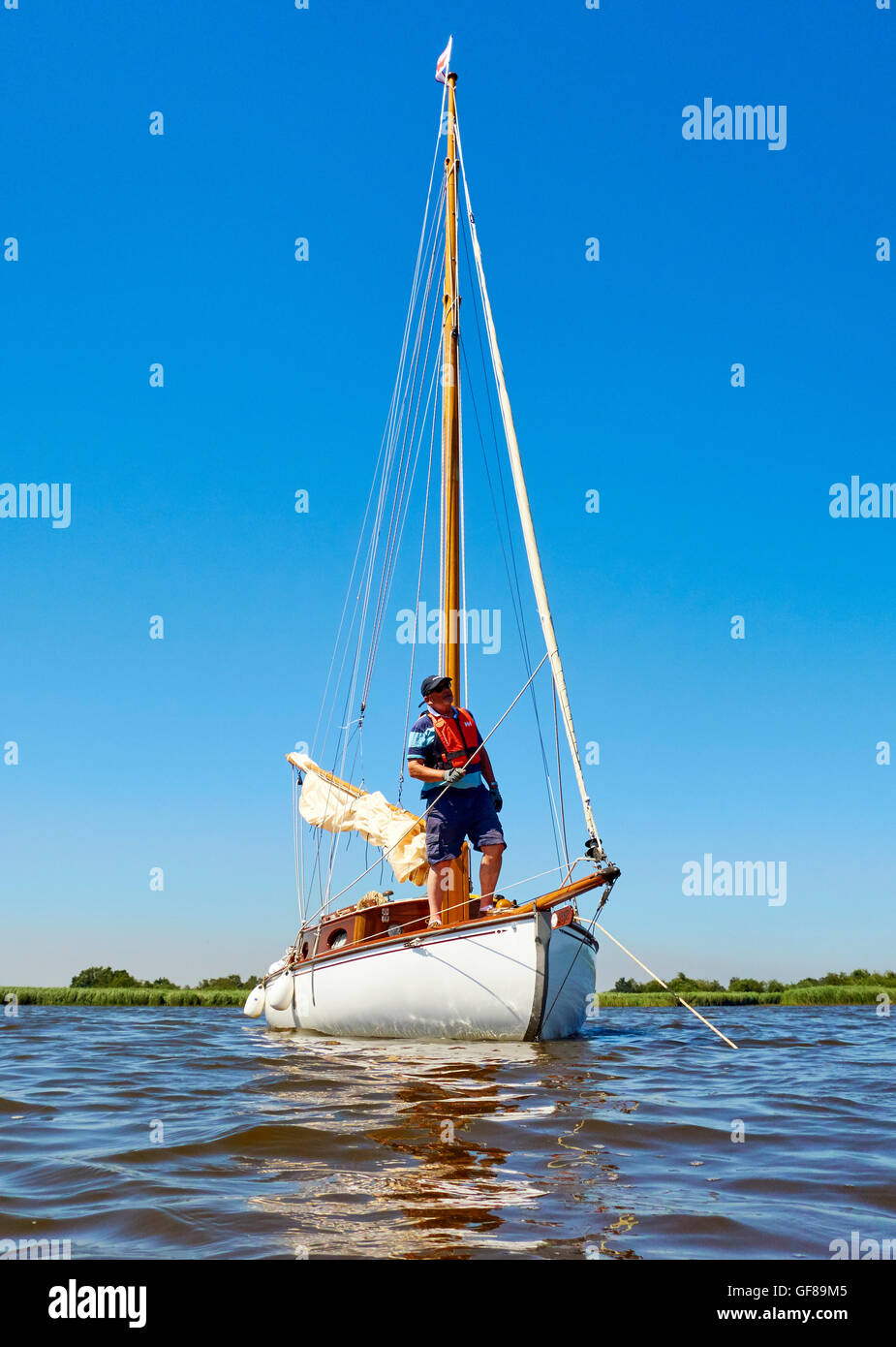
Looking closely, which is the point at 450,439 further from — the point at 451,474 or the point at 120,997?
the point at 120,997

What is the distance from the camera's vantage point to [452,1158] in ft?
16.4

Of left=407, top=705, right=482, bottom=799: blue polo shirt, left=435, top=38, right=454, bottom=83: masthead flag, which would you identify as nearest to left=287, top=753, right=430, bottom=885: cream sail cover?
left=407, top=705, right=482, bottom=799: blue polo shirt

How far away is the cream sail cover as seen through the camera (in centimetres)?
1714

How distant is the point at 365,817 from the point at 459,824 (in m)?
6.22

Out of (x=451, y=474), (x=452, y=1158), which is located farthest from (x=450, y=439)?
(x=452, y=1158)

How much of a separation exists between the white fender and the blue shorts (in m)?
4.86

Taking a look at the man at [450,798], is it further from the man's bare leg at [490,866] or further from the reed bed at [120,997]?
the reed bed at [120,997]

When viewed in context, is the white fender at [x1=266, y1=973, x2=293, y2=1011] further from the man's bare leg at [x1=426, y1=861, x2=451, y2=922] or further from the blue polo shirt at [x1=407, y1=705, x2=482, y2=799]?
the blue polo shirt at [x1=407, y1=705, x2=482, y2=799]

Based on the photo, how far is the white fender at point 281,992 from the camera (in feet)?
53.0

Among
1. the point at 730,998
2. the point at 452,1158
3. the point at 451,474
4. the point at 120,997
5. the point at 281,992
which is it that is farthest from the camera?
the point at 120,997
